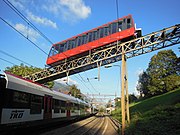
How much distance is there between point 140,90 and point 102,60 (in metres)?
49.1

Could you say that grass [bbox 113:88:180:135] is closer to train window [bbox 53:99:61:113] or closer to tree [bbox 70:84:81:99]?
train window [bbox 53:99:61:113]

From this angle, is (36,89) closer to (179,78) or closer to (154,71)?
(179,78)

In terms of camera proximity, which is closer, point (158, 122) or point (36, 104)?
point (158, 122)

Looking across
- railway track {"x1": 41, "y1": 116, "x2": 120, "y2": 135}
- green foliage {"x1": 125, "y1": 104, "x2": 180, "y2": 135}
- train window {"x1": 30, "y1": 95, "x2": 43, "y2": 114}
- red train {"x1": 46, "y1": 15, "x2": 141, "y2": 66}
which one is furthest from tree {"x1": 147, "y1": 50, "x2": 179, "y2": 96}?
train window {"x1": 30, "y1": 95, "x2": 43, "y2": 114}

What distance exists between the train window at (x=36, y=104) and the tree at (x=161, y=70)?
1637 inches

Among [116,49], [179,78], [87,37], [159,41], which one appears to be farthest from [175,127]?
[179,78]

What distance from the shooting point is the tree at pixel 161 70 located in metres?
50.8

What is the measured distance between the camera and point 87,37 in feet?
74.9

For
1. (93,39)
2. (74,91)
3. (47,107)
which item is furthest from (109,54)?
(74,91)

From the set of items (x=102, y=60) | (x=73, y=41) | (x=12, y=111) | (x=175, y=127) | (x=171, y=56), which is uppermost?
(x=171, y=56)

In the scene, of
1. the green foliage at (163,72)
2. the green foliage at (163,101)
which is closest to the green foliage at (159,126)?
the green foliage at (163,101)

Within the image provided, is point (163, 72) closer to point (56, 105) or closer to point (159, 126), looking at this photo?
point (56, 105)

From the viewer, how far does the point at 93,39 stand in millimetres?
22094

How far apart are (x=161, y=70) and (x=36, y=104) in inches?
1767
